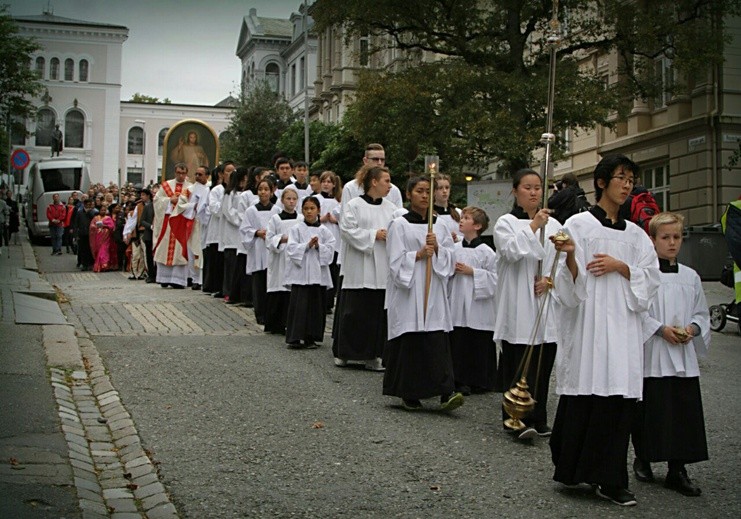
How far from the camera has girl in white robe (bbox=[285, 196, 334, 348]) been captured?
13062mm

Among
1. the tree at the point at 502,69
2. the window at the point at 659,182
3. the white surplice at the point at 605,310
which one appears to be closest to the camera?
the white surplice at the point at 605,310

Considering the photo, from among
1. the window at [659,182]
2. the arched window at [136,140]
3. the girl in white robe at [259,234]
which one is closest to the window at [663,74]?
the window at [659,182]

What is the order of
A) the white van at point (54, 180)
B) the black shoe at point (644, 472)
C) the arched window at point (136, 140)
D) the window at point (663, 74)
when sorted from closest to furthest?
the black shoe at point (644, 472)
the window at point (663, 74)
the white van at point (54, 180)
the arched window at point (136, 140)

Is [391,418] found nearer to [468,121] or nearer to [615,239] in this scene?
[615,239]

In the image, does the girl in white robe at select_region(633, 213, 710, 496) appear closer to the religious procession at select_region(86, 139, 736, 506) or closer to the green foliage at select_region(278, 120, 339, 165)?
the religious procession at select_region(86, 139, 736, 506)

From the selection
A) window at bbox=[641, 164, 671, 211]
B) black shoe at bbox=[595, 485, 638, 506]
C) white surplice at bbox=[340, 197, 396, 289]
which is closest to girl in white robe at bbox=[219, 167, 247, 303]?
white surplice at bbox=[340, 197, 396, 289]

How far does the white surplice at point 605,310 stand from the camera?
672 centimetres

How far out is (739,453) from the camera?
809cm

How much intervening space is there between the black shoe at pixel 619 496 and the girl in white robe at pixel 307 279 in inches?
262

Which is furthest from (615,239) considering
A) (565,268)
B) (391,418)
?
(391,418)

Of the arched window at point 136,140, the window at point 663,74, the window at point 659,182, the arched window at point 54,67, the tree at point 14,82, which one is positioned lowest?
the window at point 659,182

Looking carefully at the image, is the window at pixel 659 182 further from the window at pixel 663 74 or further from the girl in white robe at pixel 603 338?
the girl in white robe at pixel 603 338

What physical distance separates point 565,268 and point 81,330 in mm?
8613

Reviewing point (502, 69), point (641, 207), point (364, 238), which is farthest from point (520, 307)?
point (502, 69)
